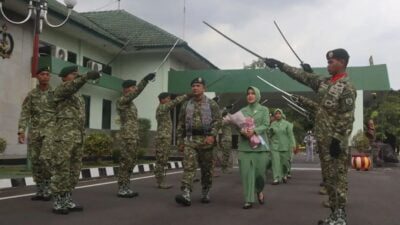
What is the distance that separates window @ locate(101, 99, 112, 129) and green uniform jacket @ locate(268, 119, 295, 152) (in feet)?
55.1

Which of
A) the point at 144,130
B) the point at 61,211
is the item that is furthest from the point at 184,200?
the point at 144,130

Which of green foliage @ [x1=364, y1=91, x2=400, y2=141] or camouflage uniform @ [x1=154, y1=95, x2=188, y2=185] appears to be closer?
camouflage uniform @ [x1=154, y1=95, x2=188, y2=185]

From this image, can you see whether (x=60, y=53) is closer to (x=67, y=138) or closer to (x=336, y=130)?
(x=67, y=138)

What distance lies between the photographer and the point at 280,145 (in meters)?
11.7

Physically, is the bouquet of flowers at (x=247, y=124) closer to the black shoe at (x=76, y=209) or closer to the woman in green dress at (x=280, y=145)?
the black shoe at (x=76, y=209)

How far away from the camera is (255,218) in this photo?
6.39 metres

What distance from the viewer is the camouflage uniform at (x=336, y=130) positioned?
557cm

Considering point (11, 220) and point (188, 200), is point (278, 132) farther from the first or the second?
point (11, 220)

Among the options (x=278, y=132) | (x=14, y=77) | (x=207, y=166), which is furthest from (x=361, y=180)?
(x=14, y=77)

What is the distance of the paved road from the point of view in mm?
6117

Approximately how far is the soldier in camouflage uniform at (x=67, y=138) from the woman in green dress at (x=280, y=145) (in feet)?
18.6

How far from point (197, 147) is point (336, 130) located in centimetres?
260

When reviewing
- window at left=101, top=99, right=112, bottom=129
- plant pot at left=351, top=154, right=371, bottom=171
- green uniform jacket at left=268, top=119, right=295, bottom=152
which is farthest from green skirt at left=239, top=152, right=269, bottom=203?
window at left=101, top=99, right=112, bottom=129

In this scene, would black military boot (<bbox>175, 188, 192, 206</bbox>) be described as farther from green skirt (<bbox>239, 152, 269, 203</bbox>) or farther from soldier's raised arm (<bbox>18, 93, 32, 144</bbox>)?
soldier's raised arm (<bbox>18, 93, 32, 144</bbox>)
